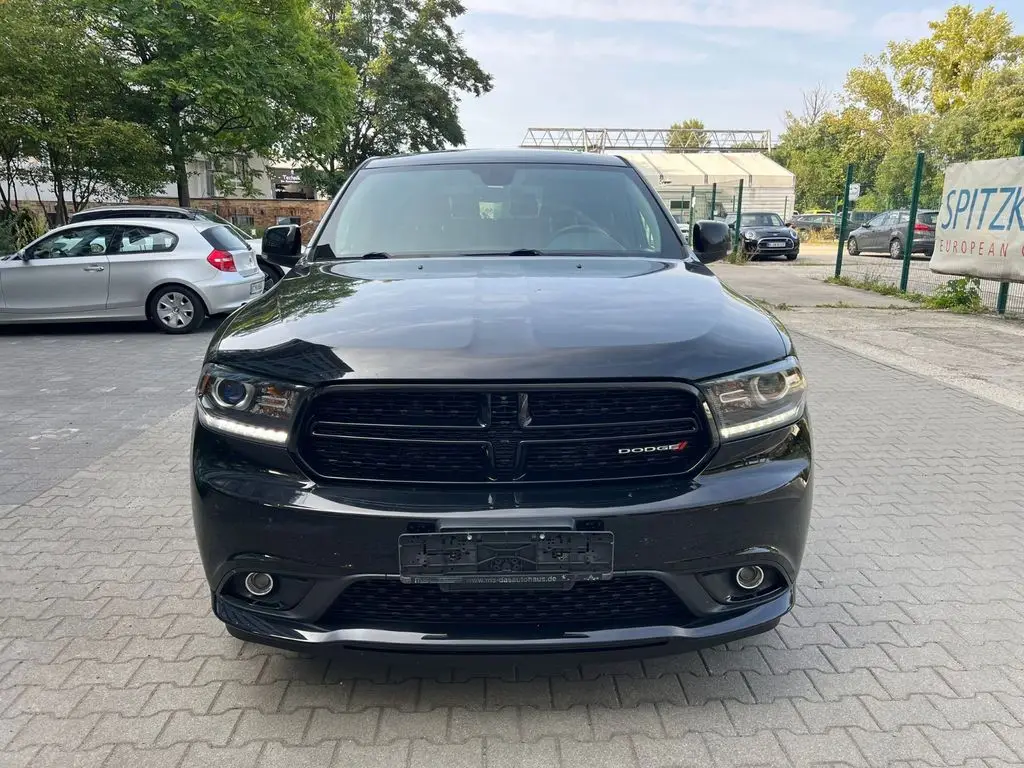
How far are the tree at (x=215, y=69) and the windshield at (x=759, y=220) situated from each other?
45.8 feet

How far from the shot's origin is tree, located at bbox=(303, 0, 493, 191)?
40031 millimetres

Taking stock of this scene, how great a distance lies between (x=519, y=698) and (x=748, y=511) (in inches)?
38.4

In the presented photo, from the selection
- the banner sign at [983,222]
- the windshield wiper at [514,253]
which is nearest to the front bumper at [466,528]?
the windshield wiper at [514,253]

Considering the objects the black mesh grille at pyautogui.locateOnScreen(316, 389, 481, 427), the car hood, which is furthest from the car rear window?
the black mesh grille at pyautogui.locateOnScreen(316, 389, 481, 427)

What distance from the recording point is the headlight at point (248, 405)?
2209 millimetres

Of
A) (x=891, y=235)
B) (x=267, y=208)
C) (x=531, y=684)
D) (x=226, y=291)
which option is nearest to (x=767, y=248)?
(x=891, y=235)

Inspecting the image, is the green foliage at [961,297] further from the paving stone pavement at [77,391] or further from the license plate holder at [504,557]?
the license plate holder at [504,557]

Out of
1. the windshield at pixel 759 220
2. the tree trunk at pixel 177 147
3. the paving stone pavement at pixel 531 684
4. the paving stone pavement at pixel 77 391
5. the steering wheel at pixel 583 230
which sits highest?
the tree trunk at pixel 177 147

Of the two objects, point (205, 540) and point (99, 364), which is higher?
point (205, 540)

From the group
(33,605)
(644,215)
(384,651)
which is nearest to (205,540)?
(384,651)

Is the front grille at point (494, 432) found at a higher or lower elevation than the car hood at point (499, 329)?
lower

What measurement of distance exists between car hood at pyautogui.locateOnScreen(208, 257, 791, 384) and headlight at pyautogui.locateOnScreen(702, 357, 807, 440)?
4 cm

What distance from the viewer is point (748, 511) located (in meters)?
2.20

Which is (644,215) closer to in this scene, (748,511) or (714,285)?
(714,285)
